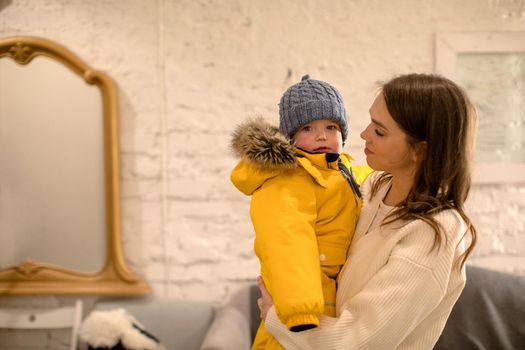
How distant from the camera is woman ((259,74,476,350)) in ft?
3.71

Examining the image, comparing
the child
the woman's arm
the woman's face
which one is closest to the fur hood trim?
the child

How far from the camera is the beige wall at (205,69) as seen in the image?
281 centimetres

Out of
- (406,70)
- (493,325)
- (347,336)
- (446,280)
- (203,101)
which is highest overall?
(406,70)

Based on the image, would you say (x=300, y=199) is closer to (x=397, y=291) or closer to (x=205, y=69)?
(x=397, y=291)

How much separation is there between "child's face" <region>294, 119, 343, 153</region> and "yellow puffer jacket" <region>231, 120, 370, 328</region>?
0.04 metres

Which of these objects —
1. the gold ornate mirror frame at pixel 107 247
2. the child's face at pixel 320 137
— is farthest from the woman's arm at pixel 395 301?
the gold ornate mirror frame at pixel 107 247

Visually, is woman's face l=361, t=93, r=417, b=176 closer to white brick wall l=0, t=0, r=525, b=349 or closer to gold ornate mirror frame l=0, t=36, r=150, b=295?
white brick wall l=0, t=0, r=525, b=349

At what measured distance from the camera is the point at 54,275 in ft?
9.32

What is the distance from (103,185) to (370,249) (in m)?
2.01

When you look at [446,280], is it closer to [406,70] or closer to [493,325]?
[493,325]

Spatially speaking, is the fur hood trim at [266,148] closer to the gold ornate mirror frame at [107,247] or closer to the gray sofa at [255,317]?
the gray sofa at [255,317]

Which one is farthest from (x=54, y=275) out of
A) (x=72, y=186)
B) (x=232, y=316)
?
(x=232, y=316)

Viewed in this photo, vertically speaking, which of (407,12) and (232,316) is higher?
(407,12)

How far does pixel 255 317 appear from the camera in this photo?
8.87 feet
